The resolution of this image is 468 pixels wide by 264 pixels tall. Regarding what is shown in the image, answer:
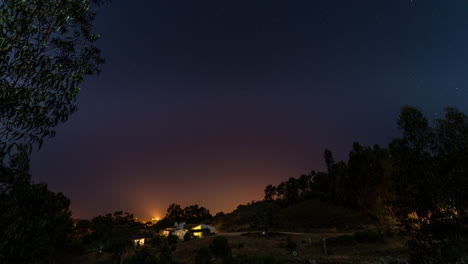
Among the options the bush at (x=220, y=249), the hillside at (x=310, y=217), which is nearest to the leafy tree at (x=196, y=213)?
the hillside at (x=310, y=217)

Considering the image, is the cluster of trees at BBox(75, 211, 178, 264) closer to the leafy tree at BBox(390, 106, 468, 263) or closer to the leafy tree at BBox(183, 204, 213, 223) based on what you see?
the leafy tree at BBox(390, 106, 468, 263)

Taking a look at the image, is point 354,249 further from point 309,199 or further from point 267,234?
point 309,199

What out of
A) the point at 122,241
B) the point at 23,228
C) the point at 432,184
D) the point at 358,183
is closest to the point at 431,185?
the point at 432,184

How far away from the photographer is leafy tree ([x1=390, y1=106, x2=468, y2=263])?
10.5 meters

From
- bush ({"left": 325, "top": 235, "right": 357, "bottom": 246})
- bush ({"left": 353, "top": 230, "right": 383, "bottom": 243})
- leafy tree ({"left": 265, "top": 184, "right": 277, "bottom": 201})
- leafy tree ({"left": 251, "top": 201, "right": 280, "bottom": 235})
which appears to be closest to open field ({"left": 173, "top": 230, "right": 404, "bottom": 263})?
bush ({"left": 325, "top": 235, "right": 357, "bottom": 246})

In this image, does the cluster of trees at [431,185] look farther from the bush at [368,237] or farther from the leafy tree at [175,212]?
the leafy tree at [175,212]

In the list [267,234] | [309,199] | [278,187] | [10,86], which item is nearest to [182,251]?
[267,234]

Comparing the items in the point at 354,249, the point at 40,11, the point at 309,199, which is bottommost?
the point at 354,249

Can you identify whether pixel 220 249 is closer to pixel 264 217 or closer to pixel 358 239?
pixel 358 239

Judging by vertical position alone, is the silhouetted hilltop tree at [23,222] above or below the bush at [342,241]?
above

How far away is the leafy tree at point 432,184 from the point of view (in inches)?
415

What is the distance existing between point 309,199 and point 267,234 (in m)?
59.1

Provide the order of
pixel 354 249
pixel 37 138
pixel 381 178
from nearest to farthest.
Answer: pixel 37 138 < pixel 354 249 < pixel 381 178

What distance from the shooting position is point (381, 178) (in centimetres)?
4875
